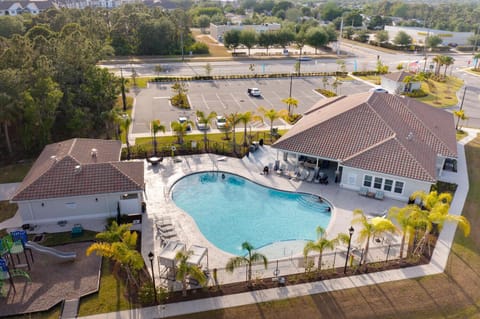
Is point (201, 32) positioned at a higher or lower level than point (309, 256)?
higher

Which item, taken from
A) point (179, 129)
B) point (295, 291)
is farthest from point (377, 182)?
point (179, 129)

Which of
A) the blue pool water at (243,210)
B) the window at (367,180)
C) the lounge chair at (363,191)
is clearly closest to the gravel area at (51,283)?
the blue pool water at (243,210)

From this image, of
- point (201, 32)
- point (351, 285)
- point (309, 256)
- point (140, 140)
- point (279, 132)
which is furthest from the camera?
point (201, 32)

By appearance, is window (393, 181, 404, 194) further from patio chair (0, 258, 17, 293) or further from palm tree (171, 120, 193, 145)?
patio chair (0, 258, 17, 293)

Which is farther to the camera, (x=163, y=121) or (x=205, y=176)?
(x=163, y=121)

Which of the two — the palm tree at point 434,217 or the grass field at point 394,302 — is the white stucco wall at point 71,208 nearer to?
the grass field at point 394,302

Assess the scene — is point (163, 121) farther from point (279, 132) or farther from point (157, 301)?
point (157, 301)

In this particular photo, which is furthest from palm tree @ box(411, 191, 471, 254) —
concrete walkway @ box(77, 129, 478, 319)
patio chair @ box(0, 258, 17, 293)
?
patio chair @ box(0, 258, 17, 293)

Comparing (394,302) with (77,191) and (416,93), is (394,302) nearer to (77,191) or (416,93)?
(77,191)

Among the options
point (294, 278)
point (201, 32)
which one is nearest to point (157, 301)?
point (294, 278)
